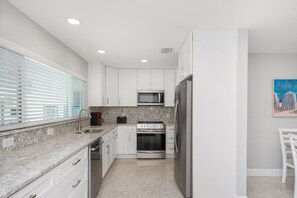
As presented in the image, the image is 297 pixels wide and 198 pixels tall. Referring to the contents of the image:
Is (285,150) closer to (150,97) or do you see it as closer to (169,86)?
(169,86)

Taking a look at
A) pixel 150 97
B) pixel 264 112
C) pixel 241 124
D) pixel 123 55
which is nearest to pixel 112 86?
pixel 150 97

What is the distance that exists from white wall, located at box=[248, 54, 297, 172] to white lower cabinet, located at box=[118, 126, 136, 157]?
2.56 metres

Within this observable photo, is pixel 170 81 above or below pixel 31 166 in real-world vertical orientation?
above

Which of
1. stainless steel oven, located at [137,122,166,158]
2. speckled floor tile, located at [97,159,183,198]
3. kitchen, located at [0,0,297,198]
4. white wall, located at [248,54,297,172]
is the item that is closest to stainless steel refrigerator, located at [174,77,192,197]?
kitchen, located at [0,0,297,198]

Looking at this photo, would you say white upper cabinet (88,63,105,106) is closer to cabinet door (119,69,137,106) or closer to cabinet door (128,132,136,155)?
cabinet door (119,69,137,106)

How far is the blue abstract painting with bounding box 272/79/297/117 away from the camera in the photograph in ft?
10.1

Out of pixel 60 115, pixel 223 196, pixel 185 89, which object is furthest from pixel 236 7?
pixel 60 115

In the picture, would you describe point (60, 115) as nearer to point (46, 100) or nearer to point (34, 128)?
point (46, 100)

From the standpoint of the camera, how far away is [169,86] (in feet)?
14.2

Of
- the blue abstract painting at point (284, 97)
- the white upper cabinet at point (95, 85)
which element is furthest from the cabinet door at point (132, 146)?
the blue abstract painting at point (284, 97)

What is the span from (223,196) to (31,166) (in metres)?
2.19

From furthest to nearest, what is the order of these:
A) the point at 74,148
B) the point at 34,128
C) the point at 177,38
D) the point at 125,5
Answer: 1. the point at 177,38
2. the point at 34,128
3. the point at 74,148
4. the point at 125,5

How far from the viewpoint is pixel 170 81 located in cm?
434

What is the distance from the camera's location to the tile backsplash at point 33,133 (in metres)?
1.55
